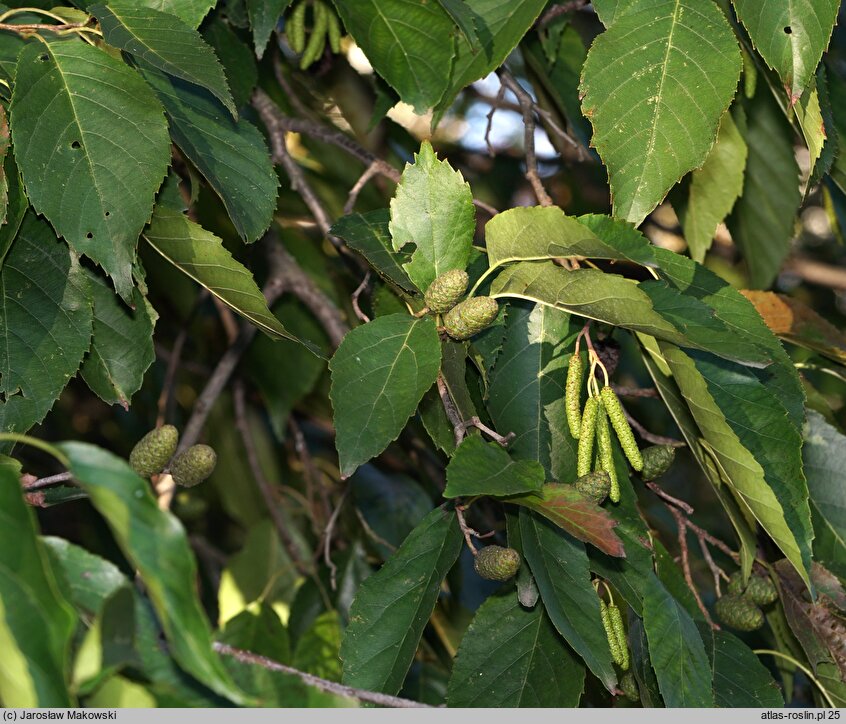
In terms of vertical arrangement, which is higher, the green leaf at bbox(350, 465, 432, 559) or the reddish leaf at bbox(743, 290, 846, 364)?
the reddish leaf at bbox(743, 290, 846, 364)

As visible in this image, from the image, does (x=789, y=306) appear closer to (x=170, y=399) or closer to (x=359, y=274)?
(x=359, y=274)

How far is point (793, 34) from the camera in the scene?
1.12 meters

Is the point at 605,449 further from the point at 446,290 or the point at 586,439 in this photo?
the point at 446,290

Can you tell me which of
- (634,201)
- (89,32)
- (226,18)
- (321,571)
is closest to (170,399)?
(321,571)

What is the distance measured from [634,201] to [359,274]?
734 mm

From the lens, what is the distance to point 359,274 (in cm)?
174

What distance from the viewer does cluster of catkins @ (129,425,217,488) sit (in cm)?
108

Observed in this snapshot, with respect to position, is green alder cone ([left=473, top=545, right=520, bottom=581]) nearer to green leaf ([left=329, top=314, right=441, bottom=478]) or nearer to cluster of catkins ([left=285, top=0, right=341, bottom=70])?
green leaf ([left=329, top=314, right=441, bottom=478])

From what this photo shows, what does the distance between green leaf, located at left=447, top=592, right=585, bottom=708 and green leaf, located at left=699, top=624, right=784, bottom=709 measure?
8.1 inches

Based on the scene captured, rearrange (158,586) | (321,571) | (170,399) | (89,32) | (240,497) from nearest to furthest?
(158,586) < (89,32) < (321,571) < (170,399) < (240,497)

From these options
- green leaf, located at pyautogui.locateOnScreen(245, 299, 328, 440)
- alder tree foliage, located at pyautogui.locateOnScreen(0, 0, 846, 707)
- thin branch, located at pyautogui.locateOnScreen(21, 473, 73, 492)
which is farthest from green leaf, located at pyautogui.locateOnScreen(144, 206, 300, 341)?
green leaf, located at pyautogui.locateOnScreen(245, 299, 328, 440)

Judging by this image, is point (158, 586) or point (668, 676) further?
point (668, 676)

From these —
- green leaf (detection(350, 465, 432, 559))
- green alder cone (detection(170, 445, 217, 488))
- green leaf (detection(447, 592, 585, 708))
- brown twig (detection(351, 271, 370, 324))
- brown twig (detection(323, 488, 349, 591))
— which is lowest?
green leaf (detection(350, 465, 432, 559))

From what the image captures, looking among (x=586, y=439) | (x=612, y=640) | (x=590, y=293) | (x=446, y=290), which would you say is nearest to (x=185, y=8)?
(x=446, y=290)
